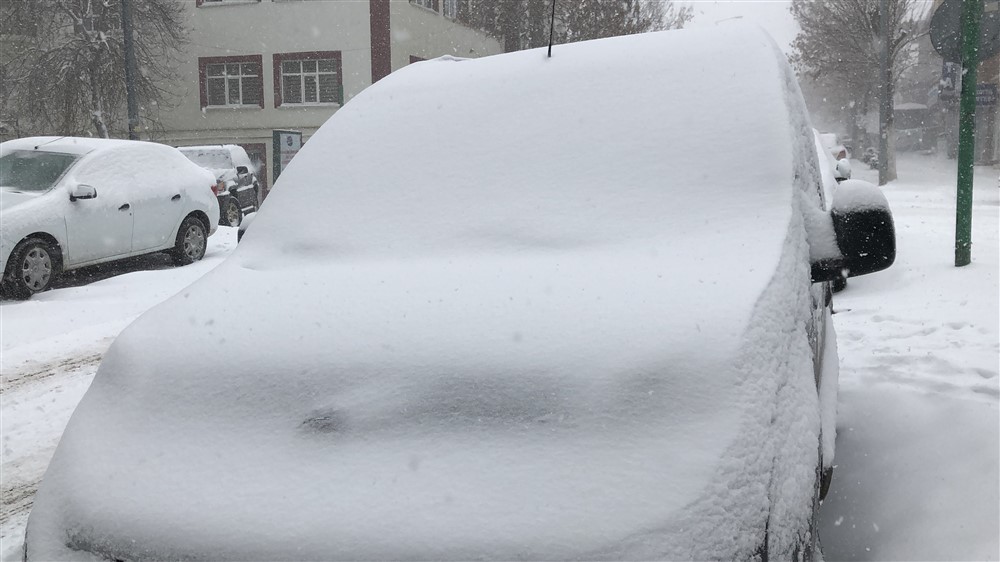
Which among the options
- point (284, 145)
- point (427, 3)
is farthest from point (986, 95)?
point (427, 3)

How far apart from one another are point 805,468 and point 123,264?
1083cm

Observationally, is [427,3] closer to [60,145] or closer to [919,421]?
[60,145]

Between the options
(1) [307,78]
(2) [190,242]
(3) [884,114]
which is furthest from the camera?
(1) [307,78]

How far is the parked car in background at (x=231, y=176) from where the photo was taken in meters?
17.1

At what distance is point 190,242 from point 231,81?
23009 mm

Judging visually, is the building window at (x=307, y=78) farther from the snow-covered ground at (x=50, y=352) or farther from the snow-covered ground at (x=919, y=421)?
the snow-covered ground at (x=919, y=421)


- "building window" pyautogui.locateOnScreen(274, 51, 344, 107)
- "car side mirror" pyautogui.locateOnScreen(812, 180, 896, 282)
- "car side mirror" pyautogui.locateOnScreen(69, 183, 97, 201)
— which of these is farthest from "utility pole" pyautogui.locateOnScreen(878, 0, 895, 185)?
"car side mirror" pyautogui.locateOnScreen(812, 180, 896, 282)

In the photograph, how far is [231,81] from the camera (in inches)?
1268

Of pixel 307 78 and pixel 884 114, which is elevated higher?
pixel 307 78

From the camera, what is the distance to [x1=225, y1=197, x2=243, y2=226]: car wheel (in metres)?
17.0

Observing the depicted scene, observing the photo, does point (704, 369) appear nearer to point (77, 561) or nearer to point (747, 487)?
point (747, 487)

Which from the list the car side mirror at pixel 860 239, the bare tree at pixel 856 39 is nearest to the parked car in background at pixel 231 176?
the car side mirror at pixel 860 239

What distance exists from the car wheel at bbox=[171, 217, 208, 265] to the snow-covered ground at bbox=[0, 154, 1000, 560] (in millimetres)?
1986

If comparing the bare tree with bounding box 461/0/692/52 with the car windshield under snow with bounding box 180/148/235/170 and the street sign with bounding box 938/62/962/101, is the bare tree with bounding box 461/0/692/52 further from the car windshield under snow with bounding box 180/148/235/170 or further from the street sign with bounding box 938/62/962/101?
the street sign with bounding box 938/62/962/101
